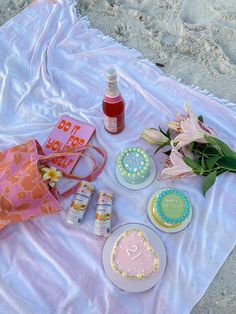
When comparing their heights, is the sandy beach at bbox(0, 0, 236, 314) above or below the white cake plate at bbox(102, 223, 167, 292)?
above

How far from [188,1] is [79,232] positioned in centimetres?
117

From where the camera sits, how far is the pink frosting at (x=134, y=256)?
3.49 ft

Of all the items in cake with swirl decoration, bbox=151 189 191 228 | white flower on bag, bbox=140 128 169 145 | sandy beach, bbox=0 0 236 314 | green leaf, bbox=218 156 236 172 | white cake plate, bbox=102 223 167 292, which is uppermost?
sandy beach, bbox=0 0 236 314

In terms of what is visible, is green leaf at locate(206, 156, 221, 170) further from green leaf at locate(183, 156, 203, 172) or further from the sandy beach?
the sandy beach

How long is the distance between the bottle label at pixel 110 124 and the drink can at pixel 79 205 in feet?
0.79

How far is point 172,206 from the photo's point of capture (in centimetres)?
115

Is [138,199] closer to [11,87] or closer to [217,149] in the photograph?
[217,149]

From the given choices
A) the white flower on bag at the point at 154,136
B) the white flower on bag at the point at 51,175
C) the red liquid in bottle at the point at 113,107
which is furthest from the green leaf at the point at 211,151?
the white flower on bag at the point at 51,175

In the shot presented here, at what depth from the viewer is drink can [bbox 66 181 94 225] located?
1.14 m

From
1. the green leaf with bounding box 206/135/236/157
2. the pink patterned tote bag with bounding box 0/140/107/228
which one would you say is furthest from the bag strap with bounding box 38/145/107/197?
the green leaf with bounding box 206/135/236/157

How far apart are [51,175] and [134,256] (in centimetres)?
37

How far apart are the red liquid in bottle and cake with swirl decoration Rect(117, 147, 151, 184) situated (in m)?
0.11

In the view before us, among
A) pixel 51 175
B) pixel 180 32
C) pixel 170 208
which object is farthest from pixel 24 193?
pixel 180 32

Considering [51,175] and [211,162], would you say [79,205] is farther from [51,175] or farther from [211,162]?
[211,162]
